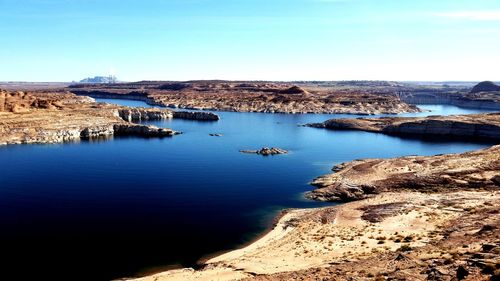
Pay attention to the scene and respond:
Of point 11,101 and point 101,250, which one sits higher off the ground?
point 11,101

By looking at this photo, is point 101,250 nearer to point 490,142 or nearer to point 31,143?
point 31,143

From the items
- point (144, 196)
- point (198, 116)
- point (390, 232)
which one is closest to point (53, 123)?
point (198, 116)

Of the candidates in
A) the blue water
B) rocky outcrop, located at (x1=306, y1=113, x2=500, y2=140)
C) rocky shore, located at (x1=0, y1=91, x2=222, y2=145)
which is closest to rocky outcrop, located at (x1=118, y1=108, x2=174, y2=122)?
rocky shore, located at (x1=0, y1=91, x2=222, y2=145)

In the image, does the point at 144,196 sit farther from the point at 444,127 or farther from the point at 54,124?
the point at 444,127

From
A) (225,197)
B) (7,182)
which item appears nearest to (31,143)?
(7,182)

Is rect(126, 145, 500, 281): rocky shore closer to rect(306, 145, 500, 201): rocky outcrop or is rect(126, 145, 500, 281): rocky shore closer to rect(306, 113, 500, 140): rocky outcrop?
rect(306, 145, 500, 201): rocky outcrop

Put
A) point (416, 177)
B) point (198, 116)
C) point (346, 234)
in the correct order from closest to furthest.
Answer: point (346, 234), point (416, 177), point (198, 116)

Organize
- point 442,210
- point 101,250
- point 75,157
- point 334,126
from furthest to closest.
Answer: point 334,126
point 75,157
point 442,210
point 101,250
